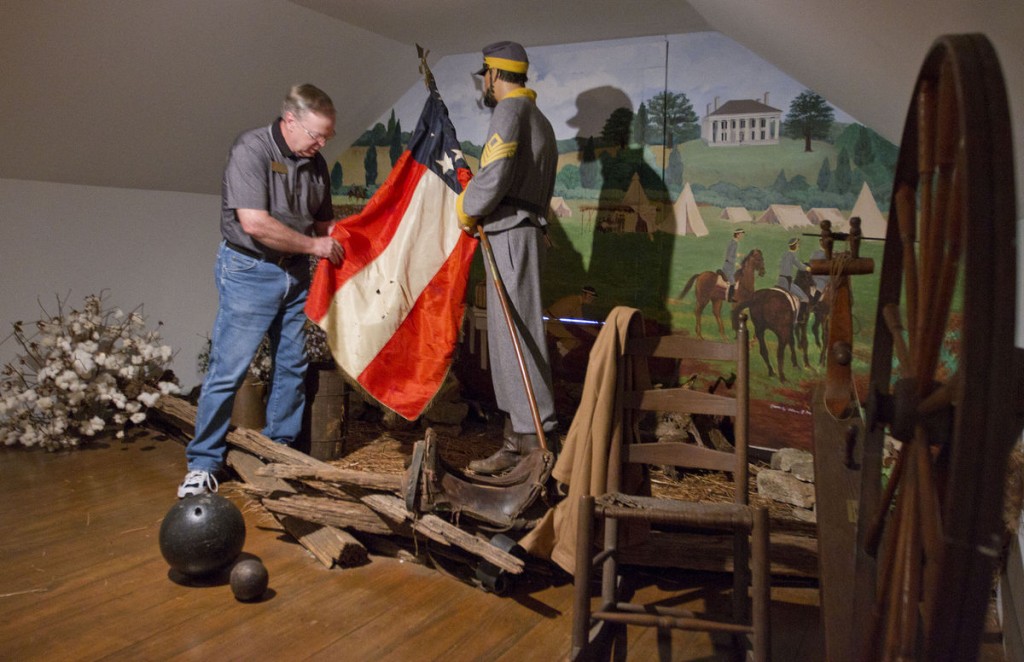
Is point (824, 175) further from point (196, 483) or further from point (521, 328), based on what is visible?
point (196, 483)

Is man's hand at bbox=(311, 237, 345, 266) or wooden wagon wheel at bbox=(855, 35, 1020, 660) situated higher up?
man's hand at bbox=(311, 237, 345, 266)

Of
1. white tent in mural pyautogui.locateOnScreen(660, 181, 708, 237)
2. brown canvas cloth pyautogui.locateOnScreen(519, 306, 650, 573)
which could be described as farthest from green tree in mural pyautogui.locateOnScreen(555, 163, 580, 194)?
brown canvas cloth pyautogui.locateOnScreen(519, 306, 650, 573)

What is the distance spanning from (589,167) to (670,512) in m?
2.99

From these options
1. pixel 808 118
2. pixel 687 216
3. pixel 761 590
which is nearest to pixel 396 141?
pixel 687 216

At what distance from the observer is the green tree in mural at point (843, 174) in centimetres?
414

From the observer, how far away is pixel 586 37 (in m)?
4.75

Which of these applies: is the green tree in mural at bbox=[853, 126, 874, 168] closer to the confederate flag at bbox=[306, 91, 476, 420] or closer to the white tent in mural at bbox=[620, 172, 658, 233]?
the white tent in mural at bbox=[620, 172, 658, 233]

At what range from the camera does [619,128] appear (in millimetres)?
4734

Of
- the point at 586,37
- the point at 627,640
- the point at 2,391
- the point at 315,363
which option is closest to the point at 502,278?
the point at 315,363

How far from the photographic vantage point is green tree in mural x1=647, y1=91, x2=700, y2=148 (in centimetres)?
452

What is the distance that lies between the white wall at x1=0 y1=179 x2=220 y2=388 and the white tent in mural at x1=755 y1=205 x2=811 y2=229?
3743mm

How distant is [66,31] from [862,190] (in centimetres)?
399

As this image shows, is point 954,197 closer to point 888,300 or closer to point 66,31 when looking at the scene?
point 888,300

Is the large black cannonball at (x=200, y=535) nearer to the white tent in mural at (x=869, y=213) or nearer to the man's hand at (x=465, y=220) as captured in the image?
the man's hand at (x=465, y=220)
